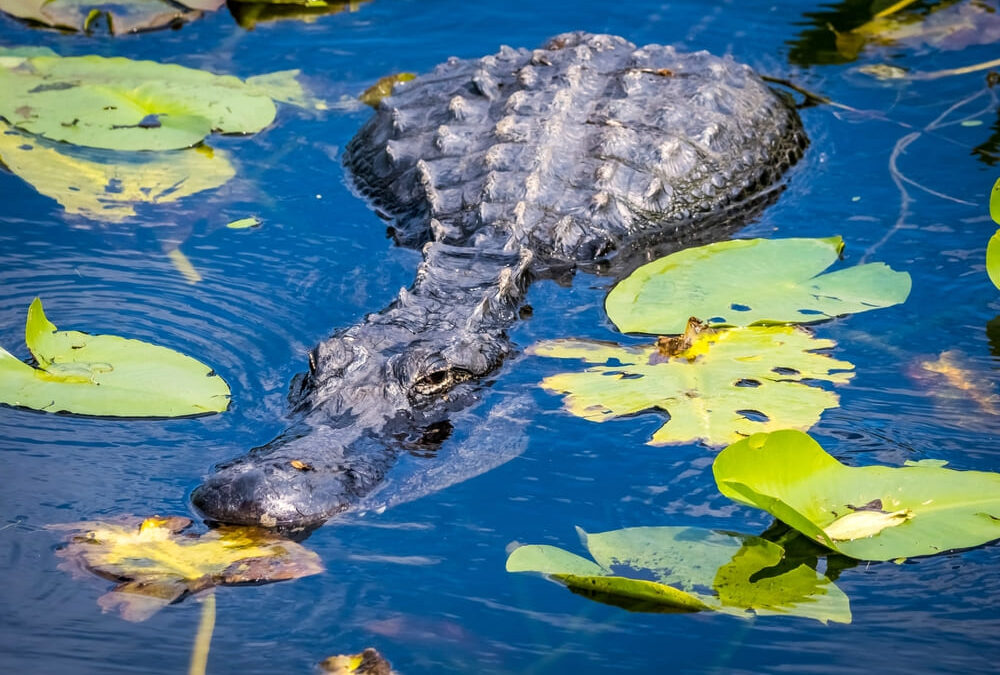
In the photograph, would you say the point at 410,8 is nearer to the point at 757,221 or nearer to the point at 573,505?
the point at 757,221

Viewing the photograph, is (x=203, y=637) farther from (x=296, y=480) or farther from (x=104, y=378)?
(x=104, y=378)

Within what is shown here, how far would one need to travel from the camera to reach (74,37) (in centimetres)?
698

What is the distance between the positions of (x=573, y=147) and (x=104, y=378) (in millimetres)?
2570

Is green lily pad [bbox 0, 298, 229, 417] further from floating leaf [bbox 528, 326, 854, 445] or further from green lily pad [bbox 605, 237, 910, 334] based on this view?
green lily pad [bbox 605, 237, 910, 334]

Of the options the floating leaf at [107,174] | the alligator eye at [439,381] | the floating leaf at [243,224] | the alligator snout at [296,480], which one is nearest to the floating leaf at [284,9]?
the floating leaf at [107,174]

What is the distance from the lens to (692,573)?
302 cm

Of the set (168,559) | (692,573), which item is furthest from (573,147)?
(168,559)

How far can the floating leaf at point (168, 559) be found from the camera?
2.91 meters

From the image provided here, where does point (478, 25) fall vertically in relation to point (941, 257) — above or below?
above

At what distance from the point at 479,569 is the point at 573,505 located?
0.42 meters

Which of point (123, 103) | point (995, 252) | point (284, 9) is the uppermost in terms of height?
point (284, 9)

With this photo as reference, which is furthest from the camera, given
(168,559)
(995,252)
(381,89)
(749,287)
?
(381,89)

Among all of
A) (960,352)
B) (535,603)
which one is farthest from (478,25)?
(535,603)

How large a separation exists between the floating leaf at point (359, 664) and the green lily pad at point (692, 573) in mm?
456
